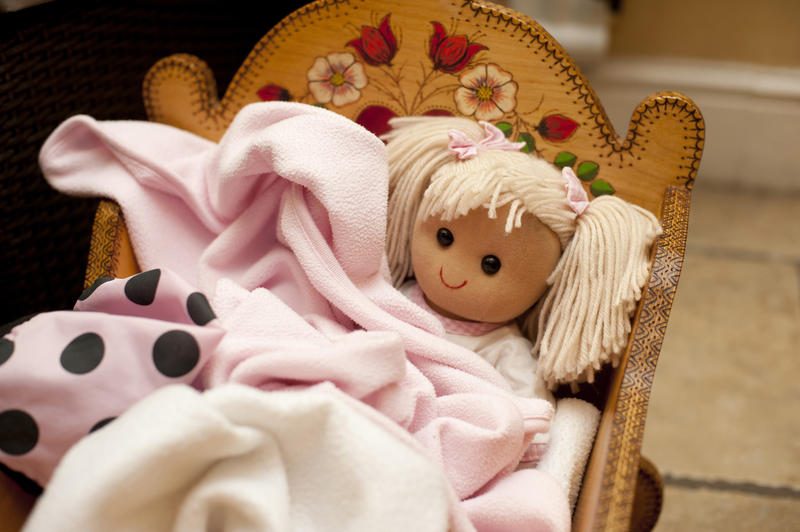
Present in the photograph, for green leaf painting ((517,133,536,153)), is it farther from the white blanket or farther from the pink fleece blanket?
the white blanket

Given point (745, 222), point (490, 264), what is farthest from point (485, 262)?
point (745, 222)

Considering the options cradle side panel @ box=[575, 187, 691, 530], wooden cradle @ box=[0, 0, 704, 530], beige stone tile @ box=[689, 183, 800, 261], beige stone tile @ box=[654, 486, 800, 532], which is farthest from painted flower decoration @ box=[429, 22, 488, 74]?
beige stone tile @ box=[689, 183, 800, 261]

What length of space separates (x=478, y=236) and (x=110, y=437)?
0.32 metres

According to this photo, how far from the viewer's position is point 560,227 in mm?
589

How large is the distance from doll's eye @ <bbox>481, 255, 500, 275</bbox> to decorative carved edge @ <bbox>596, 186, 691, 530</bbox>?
118 mm

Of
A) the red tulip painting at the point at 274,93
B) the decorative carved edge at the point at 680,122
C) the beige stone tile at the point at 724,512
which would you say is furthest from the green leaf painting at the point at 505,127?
the beige stone tile at the point at 724,512

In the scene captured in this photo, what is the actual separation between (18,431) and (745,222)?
1414 millimetres

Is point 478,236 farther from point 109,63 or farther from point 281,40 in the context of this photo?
point 109,63

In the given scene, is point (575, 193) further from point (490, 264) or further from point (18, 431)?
point (18, 431)

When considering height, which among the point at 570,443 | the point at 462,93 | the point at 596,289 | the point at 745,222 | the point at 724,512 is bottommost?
the point at 724,512

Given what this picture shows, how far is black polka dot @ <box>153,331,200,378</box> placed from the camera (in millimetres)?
458

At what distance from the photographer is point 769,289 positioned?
131cm

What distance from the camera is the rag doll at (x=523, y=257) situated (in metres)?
0.56

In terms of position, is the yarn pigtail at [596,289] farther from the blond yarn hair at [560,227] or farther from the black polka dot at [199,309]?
the black polka dot at [199,309]
